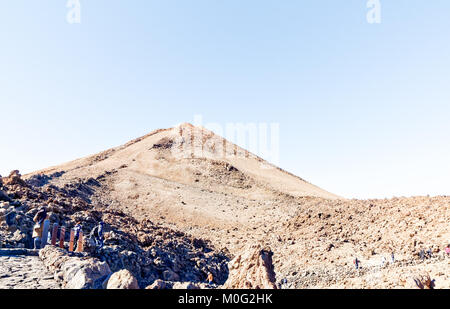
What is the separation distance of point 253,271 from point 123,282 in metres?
2.86

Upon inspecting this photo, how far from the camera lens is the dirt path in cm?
652

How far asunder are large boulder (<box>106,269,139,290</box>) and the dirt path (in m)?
2.36

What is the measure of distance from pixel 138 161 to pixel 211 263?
4035cm

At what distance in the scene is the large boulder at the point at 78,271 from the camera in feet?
19.7

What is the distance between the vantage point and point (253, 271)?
6613 mm

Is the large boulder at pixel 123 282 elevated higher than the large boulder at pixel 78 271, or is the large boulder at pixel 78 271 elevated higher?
the large boulder at pixel 123 282

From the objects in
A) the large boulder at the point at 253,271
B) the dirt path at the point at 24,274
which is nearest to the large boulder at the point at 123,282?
the dirt path at the point at 24,274

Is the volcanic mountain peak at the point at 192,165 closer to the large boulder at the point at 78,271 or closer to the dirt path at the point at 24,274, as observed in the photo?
the dirt path at the point at 24,274

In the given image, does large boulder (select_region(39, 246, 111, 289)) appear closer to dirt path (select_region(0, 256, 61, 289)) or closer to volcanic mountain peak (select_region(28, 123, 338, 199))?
dirt path (select_region(0, 256, 61, 289))

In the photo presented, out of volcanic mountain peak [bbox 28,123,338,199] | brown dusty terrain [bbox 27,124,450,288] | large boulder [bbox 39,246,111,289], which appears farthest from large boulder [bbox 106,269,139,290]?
volcanic mountain peak [bbox 28,123,338,199]

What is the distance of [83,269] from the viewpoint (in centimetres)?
637

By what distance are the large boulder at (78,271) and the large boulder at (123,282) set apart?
113cm
